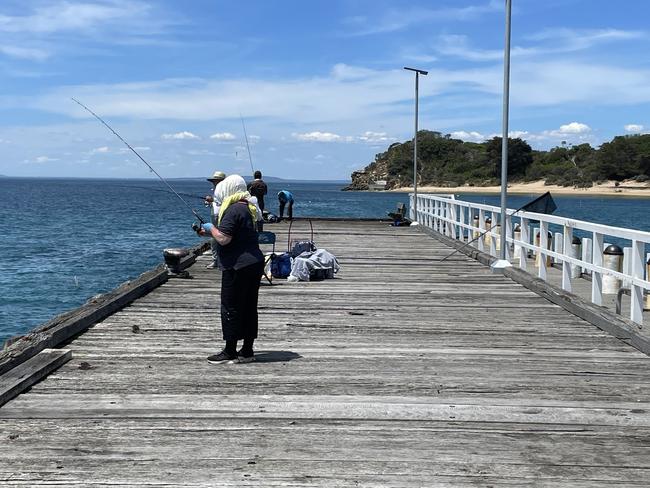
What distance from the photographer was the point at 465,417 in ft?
18.9

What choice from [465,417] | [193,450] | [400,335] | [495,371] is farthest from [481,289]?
[193,450]

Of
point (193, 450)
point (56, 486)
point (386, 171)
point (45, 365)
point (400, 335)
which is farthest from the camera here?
point (386, 171)

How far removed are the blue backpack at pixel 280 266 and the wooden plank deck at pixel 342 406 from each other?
10.3 feet

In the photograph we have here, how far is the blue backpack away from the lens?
13.5 m

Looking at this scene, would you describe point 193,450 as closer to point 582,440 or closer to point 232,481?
point 232,481

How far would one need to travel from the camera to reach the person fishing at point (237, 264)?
706 cm

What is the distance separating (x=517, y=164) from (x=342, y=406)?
5724 inches

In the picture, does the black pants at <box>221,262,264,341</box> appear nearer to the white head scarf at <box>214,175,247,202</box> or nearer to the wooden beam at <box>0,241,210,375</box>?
the white head scarf at <box>214,175,247,202</box>

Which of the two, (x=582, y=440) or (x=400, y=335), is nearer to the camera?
(x=582, y=440)

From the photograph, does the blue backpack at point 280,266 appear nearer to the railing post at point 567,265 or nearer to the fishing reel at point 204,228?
the fishing reel at point 204,228

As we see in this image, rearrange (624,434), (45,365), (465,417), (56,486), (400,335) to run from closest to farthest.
Result: 1. (56,486)
2. (624,434)
3. (465,417)
4. (45,365)
5. (400,335)

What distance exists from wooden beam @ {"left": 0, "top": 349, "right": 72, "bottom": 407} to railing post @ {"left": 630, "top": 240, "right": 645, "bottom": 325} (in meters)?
5.86

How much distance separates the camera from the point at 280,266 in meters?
13.6

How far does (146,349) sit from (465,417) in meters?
3.42
